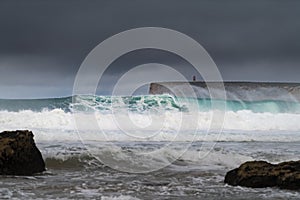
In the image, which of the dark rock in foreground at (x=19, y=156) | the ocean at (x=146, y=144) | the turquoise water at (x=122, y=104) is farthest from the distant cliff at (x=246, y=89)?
the dark rock in foreground at (x=19, y=156)

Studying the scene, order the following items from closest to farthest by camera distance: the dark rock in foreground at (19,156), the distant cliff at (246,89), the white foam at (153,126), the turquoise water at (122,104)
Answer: the dark rock in foreground at (19,156), the white foam at (153,126), the turquoise water at (122,104), the distant cliff at (246,89)

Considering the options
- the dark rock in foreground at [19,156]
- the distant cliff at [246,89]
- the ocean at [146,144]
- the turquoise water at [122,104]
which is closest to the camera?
the ocean at [146,144]

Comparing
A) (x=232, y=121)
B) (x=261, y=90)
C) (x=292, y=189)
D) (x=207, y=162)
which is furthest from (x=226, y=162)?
(x=261, y=90)

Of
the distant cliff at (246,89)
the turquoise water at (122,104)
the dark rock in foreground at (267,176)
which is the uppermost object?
the distant cliff at (246,89)

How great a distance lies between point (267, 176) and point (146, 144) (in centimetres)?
968

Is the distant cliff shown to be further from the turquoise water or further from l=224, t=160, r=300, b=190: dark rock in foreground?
l=224, t=160, r=300, b=190: dark rock in foreground

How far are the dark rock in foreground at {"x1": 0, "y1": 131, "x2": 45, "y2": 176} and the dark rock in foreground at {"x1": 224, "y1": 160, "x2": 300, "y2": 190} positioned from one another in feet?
13.3

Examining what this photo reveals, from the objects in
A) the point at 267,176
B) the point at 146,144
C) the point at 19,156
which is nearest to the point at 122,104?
the point at 146,144

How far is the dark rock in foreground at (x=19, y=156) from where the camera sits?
1033 cm

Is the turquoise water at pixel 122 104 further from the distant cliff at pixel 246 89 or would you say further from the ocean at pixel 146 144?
the distant cliff at pixel 246 89

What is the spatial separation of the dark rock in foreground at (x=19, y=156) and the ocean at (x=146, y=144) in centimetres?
37

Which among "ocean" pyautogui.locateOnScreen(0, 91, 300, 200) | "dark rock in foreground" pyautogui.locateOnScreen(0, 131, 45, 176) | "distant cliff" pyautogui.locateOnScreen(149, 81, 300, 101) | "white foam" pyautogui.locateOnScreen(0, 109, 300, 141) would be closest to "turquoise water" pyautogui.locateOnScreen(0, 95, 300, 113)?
"ocean" pyautogui.locateOnScreen(0, 91, 300, 200)

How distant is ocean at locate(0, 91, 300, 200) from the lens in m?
8.56

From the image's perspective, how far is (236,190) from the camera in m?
8.51
